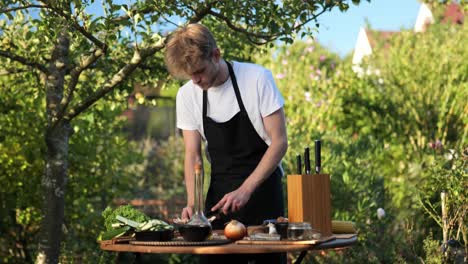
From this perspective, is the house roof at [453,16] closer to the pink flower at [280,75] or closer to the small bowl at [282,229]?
the pink flower at [280,75]

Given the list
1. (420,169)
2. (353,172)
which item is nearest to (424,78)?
(420,169)

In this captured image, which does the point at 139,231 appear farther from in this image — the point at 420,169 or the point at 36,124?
the point at 420,169

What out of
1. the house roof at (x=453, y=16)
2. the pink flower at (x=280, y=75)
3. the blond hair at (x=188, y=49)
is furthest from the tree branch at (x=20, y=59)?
the house roof at (x=453, y=16)

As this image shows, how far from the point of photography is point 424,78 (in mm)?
11570

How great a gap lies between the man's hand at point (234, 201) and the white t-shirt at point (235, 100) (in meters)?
0.36

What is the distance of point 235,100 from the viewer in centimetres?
404

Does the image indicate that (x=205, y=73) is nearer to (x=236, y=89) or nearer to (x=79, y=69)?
(x=236, y=89)

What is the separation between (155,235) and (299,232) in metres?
0.53

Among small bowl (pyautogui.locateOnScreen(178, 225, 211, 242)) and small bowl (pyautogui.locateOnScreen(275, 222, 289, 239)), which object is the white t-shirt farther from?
small bowl (pyautogui.locateOnScreen(178, 225, 211, 242))

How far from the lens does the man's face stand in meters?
3.72

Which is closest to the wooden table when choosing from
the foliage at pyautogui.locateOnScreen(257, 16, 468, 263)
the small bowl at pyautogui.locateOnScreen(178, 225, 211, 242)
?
the small bowl at pyautogui.locateOnScreen(178, 225, 211, 242)

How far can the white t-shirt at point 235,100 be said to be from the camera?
395cm

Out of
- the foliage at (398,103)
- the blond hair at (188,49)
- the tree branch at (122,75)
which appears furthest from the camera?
the foliage at (398,103)

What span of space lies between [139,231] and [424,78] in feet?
27.9
